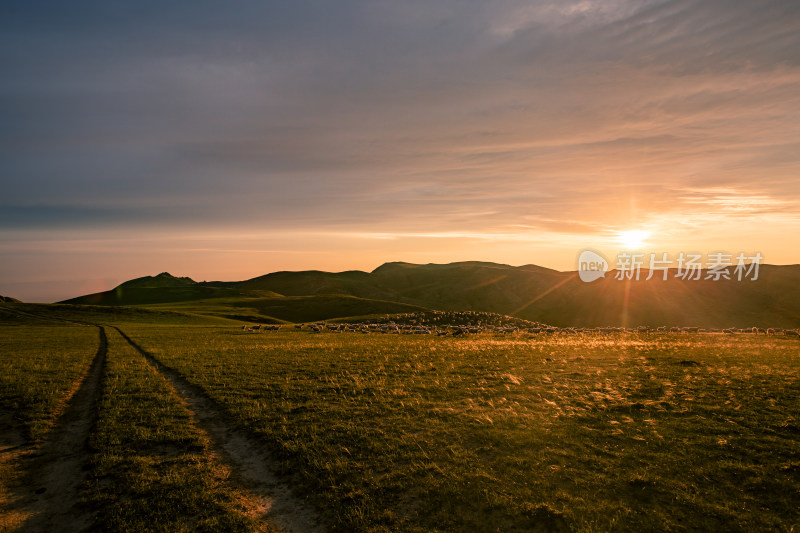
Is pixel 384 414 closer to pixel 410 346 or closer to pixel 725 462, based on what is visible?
pixel 725 462

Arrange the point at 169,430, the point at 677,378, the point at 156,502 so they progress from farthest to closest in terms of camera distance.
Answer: the point at 677,378
the point at 169,430
the point at 156,502

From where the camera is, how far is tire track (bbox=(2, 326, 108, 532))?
1012cm

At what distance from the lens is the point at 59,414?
18.7m

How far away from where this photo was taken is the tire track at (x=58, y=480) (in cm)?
1012

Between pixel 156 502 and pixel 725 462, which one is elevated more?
pixel 725 462

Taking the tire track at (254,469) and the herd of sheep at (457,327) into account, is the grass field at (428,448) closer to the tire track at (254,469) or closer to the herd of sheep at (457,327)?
the tire track at (254,469)

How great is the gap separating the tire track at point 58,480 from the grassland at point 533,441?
5354 mm

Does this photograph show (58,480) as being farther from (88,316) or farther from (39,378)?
(88,316)

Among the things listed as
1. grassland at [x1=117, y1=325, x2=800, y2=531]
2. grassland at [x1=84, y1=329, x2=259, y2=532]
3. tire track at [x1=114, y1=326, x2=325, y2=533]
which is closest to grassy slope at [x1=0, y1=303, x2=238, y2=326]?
grassland at [x1=117, y1=325, x2=800, y2=531]

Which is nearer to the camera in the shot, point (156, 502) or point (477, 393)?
point (156, 502)

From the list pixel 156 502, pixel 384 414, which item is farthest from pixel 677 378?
pixel 156 502


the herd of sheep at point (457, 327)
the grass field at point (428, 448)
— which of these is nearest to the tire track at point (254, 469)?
the grass field at point (428, 448)

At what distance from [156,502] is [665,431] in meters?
17.2

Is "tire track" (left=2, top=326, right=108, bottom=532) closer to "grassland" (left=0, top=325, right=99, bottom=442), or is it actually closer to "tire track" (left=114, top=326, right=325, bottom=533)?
"grassland" (left=0, top=325, right=99, bottom=442)
